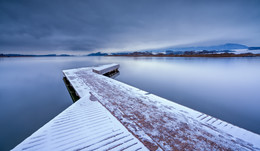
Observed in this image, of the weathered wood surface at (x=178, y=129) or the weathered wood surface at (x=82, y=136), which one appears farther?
the weathered wood surface at (x=178, y=129)

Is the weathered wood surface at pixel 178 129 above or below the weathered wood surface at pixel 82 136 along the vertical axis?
below

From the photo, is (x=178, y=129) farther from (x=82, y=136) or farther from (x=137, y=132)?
(x=82, y=136)

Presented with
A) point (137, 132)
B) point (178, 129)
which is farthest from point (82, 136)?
point (178, 129)

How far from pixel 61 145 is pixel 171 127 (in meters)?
2.03

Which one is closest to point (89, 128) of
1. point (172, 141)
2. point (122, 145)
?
point (122, 145)

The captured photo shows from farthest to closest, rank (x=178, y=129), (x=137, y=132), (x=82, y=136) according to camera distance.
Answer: (x=178, y=129) → (x=137, y=132) → (x=82, y=136)

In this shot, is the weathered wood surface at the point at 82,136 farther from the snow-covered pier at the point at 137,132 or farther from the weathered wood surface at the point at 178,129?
the weathered wood surface at the point at 178,129

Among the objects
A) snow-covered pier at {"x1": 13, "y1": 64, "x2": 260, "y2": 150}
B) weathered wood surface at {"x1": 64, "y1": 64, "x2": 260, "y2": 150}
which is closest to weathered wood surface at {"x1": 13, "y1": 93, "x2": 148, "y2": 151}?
snow-covered pier at {"x1": 13, "y1": 64, "x2": 260, "y2": 150}

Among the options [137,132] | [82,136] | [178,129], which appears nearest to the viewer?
[82,136]

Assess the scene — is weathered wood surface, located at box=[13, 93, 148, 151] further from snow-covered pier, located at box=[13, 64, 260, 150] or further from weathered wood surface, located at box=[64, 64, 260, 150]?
weathered wood surface, located at box=[64, 64, 260, 150]

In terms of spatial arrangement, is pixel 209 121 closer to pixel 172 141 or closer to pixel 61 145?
pixel 172 141

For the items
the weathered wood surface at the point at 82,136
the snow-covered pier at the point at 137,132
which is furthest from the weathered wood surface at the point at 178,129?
the weathered wood surface at the point at 82,136

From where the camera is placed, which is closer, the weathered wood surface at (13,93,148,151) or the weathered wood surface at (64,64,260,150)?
the weathered wood surface at (13,93,148,151)

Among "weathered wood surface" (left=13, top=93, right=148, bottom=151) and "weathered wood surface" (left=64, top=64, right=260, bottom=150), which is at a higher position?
"weathered wood surface" (left=13, top=93, right=148, bottom=151)
